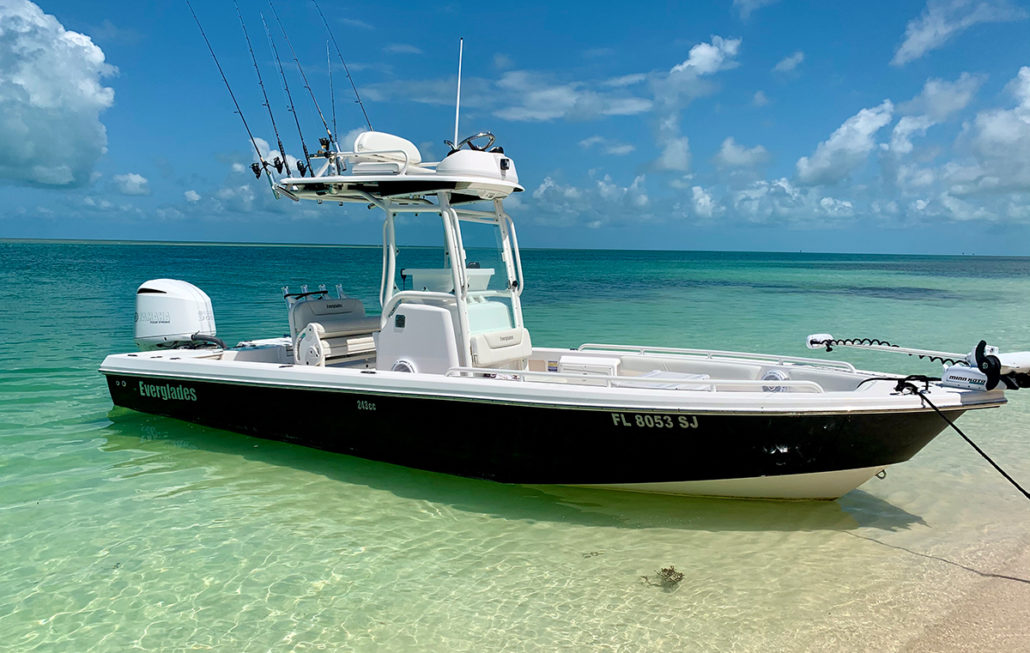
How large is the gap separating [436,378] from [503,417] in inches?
27.3

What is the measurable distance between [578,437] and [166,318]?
19.5 feet

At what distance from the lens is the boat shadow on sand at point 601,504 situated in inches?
222

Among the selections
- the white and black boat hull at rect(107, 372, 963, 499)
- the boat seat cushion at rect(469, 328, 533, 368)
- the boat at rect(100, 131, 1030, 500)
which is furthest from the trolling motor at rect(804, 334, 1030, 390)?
the boat seat cushion at rect(469, 328, 533, 368)

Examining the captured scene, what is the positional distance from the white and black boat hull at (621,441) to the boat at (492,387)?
1cm

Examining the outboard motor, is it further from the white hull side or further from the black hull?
the white hull side

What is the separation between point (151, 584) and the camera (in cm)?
467

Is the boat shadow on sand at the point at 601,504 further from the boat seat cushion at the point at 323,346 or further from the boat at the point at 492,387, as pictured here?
the boat seat cushion at the point at 323,346

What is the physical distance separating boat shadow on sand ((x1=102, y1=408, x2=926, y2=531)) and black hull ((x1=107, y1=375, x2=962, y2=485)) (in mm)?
195

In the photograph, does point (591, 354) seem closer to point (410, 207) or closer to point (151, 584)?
point (410, 207)

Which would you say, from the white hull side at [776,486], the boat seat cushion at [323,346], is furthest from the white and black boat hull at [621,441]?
the boat seat cushion at [323,346]

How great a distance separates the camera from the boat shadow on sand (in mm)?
5629

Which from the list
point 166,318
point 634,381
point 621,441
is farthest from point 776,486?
point 166,318

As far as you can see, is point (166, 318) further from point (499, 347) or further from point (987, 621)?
point (987, 621)

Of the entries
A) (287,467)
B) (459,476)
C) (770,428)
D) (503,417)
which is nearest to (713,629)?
(770,428)
